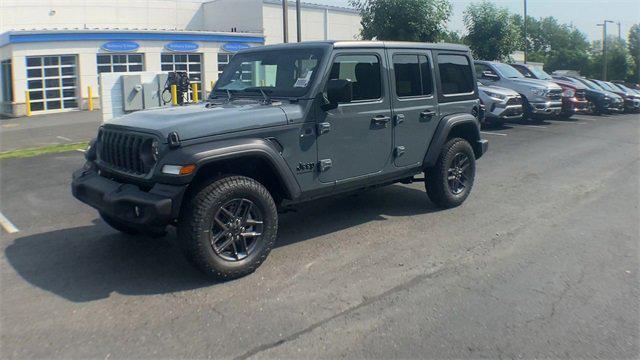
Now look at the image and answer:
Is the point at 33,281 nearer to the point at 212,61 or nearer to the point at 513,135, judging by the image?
the point at 513,135

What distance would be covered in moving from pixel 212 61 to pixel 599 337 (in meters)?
30.6

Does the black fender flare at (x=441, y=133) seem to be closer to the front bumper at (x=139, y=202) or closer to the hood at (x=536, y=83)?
the front bumper at (x=139, y=202)

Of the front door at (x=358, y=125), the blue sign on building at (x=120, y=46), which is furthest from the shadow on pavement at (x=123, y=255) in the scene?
the blue sign on building at (x=120, y=46)

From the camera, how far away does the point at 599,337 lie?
12.0 ft

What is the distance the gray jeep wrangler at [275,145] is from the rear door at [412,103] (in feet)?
0.04

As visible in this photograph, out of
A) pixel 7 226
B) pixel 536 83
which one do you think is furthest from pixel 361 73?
pixel 536 83

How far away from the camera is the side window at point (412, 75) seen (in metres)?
6.01

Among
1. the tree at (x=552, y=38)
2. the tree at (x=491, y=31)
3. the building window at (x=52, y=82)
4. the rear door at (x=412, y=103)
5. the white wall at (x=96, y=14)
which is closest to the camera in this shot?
the rear door at (x=412, y=103)

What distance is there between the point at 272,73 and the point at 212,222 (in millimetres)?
1912

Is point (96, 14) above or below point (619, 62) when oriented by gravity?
above

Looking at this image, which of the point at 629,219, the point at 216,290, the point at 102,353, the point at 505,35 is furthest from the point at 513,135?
the point at 102,353

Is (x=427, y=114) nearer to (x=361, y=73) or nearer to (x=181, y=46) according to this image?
(x=361, y=73)

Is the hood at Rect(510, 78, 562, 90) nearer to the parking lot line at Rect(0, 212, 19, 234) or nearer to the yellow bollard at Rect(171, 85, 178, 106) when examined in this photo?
the yellow bollard at Rect(171, 85, 178, 106)

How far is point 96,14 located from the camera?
3597cm
